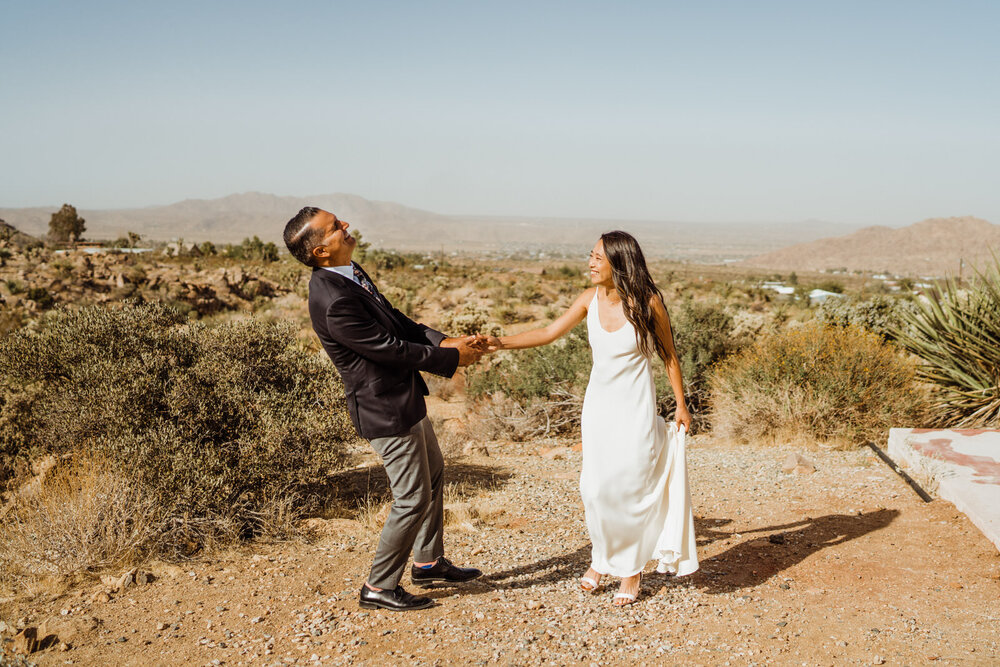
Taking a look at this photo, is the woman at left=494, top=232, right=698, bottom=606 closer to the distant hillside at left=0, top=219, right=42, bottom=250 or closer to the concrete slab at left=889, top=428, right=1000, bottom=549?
the concrete slab at left=889, top=428, right=1000, bottom=549

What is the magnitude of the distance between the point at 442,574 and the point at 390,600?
48 centimetres

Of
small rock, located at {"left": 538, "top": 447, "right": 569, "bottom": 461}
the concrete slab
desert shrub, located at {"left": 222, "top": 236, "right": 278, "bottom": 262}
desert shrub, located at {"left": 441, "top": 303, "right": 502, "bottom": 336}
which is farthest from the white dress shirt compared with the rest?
desert shrub, located at {"left": 222, "top": 236, "right": 278, "bottom": 262}

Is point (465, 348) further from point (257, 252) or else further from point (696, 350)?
point (257, 252)

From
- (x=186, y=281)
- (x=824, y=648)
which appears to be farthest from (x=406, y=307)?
(x=824, y=648)

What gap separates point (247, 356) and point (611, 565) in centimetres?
390

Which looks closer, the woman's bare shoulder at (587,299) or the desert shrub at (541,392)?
the woman's bare shoulder at (587,299)

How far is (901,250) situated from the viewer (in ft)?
301

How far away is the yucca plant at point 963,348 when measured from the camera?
7949 mm

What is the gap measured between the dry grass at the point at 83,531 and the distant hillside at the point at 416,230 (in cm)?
11443

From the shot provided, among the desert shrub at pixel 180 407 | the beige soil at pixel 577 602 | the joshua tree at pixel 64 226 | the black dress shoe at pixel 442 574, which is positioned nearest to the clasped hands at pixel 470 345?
the black dress shoe at pixel 442 574

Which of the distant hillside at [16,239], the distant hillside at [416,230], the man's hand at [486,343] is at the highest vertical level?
the distant hillside at [416,230]

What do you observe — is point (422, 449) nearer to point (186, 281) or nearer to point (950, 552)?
point (950, 552)

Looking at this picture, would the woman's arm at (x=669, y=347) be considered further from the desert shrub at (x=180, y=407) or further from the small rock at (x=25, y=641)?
the small rock at (x=25, y=641)

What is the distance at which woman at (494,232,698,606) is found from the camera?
3951 mm
